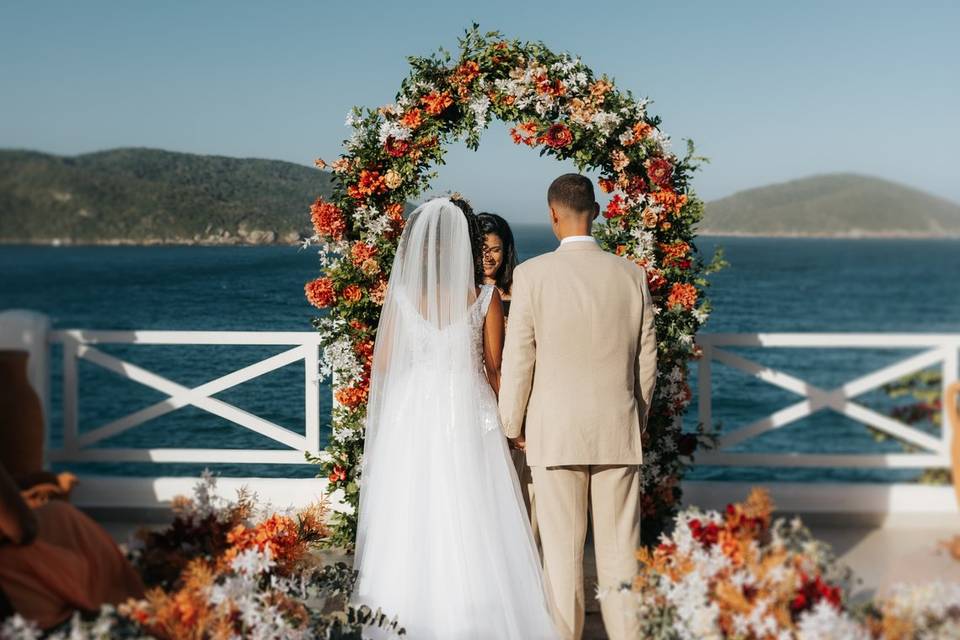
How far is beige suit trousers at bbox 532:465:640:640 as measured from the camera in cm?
368

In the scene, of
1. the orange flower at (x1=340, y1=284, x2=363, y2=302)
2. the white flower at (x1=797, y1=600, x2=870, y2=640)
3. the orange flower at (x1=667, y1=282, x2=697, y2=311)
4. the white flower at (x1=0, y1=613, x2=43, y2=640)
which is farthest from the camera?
the orange flower at (x1=340, y1=284, x2=363, y2=302)

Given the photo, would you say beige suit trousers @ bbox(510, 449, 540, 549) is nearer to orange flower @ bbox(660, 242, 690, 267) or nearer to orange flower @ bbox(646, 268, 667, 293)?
orange flower @ bbox(646, 268, 667, 293)

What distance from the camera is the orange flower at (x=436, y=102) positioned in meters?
4.61

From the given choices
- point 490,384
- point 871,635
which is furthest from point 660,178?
point 871,635

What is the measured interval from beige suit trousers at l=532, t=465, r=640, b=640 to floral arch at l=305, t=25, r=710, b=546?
2.57 ft

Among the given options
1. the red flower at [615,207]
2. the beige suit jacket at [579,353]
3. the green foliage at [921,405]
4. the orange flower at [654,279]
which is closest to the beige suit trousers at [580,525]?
the beige suit jacket at [579,353]

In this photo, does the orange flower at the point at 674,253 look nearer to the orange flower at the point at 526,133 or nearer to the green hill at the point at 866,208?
the orange flower at the point at 526,133

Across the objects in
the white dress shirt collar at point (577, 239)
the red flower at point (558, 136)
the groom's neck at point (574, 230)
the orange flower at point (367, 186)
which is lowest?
the white dress shirt collar at point (577, 239)

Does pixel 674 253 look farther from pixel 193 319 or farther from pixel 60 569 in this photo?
pixel 60 569

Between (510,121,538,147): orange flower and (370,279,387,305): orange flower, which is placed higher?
(510,121,538,147): orange flower

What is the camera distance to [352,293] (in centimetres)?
467

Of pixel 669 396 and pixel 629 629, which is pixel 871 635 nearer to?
pixel 629 629

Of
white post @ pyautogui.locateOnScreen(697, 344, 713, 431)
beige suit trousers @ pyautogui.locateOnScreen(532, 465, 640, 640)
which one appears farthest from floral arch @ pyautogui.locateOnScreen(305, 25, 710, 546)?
beige suit trousers @ pyautogui.locateOnScreen(532, 465, 640, 640)

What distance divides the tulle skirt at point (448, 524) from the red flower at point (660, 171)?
5.23 feet
